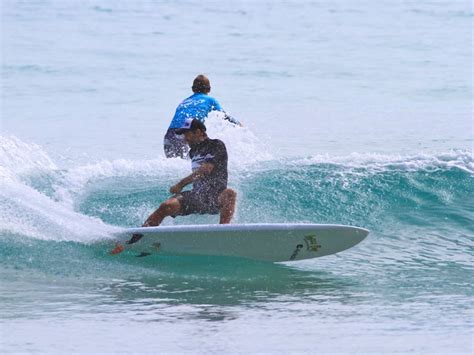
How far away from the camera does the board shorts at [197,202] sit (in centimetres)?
982

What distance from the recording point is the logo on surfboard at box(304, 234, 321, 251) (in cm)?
962

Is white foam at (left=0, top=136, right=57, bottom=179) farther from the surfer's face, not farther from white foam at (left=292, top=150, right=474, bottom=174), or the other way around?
the surfer's face

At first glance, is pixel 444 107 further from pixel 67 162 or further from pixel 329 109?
pixel 67 162

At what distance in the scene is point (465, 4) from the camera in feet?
136

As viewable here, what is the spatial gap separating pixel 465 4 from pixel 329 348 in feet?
119

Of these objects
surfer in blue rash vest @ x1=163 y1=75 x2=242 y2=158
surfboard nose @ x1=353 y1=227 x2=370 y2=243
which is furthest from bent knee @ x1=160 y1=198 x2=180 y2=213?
surfer in blue rash vest @ x1=163 y1=75 x2=242 y2=158

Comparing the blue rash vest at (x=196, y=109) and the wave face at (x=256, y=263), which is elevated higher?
the blue rash vest at (x=196, y=109)

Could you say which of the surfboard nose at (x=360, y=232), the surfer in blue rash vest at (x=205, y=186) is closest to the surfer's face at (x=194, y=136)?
the surfer in blue rash vest at (x=205, y=186)

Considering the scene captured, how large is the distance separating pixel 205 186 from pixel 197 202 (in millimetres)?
169

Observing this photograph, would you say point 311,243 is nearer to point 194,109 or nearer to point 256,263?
point 256,263

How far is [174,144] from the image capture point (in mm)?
12539

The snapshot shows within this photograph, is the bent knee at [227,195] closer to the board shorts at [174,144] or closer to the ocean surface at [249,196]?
the ocean surface at [249,196]

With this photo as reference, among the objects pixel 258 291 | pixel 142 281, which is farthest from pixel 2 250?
pixel 258 291

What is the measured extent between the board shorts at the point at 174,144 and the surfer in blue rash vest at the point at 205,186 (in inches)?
98.7
